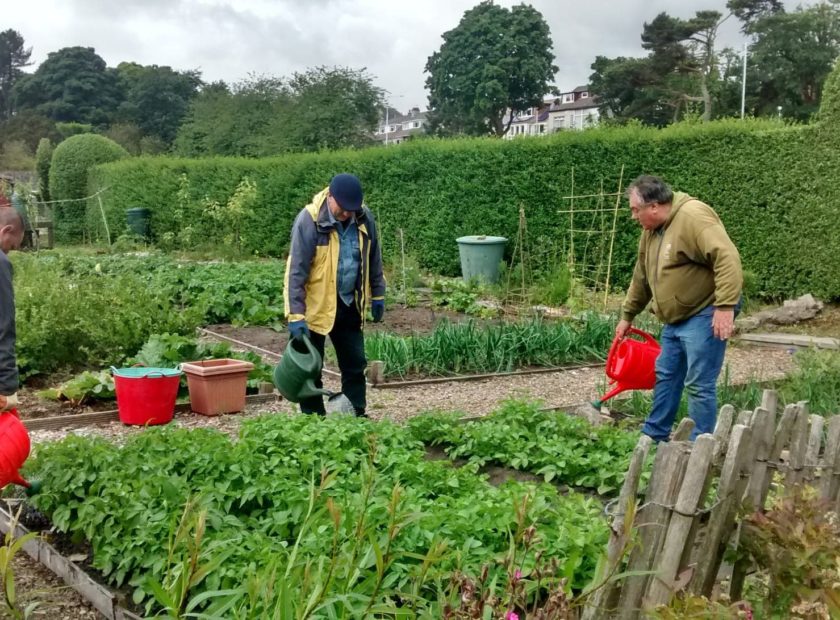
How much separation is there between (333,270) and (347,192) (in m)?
0.49

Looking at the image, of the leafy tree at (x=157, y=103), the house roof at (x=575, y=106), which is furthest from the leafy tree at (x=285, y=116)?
A: the house roof at (x=575, y=106)

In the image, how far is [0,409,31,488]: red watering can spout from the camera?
11.9 ft

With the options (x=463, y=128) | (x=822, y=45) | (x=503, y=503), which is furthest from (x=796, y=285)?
(x=463, y=128)

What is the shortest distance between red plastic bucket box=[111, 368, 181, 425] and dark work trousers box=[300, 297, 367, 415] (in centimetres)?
125

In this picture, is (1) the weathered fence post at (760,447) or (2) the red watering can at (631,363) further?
(2) the red watering can at (631,363)

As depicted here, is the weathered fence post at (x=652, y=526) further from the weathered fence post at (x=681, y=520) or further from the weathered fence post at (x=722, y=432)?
the weathered fence post at (x=722, y=432)

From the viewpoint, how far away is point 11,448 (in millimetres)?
3645

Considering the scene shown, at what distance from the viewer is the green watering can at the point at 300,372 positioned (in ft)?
16.1

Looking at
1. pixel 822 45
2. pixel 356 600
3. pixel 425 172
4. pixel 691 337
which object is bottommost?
pixel 356 600

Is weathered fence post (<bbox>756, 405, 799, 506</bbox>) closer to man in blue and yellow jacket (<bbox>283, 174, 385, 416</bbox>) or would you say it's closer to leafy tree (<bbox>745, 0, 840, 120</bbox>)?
man in blue and yellow jacket (<bbox>283, 174, 385, 416</bbox>)

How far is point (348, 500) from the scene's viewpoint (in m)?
3.10

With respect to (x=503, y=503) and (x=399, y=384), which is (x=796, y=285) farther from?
(x=503, y=503)

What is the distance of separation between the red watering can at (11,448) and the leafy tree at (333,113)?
25.2 m

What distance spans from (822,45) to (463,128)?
20.8 meters
